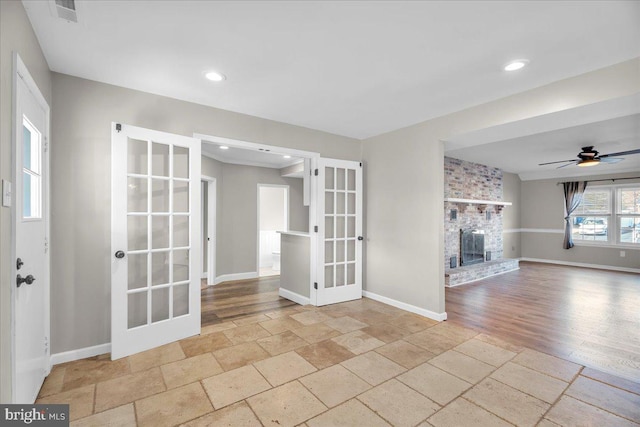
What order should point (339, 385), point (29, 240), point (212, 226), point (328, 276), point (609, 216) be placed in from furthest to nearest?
1. point (609, 216)
2. point (212, 226)
3. point (328, 276)
4. point (339, 385)
5. point (29, 240)

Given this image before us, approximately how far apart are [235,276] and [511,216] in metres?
8.06

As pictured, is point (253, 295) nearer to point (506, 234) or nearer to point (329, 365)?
point (329, 365)

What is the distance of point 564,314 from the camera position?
3.95 meters

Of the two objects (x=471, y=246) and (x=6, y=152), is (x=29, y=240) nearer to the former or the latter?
(x=6, y=152)

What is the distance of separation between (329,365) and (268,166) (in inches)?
188

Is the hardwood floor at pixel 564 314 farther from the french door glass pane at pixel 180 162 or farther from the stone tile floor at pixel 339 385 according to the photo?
the french door glass pane at pixel 180 162

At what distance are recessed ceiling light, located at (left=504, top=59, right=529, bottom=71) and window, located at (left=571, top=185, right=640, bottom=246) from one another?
7759 mm

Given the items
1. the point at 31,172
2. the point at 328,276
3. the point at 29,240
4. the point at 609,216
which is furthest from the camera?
the point at 609,216

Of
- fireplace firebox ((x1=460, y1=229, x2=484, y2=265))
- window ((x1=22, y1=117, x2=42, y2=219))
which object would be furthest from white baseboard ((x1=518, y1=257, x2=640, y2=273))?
window ((x1=22, y1=117, x2=42, y2=219))

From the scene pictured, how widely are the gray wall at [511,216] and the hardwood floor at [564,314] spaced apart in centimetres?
210

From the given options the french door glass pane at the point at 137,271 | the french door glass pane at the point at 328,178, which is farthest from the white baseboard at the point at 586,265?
the french door glass pane at the point at 137,271

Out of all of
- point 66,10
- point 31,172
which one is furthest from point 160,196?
point 66,10

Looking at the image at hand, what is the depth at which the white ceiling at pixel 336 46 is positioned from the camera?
179 cm

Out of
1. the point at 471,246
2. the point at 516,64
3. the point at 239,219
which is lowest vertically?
the point at 471,246
